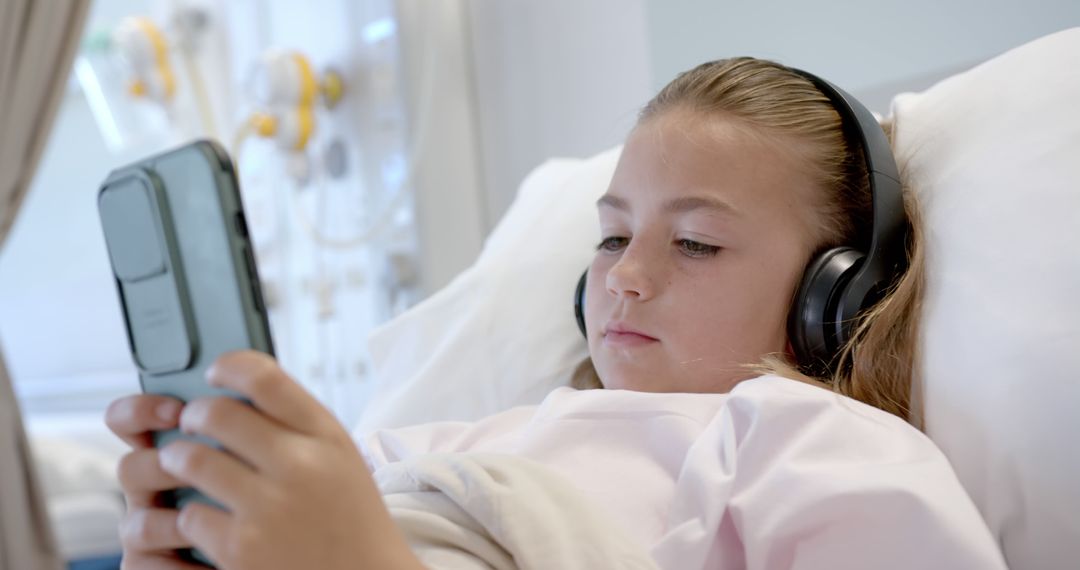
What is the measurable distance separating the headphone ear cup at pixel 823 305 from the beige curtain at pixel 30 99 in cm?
144

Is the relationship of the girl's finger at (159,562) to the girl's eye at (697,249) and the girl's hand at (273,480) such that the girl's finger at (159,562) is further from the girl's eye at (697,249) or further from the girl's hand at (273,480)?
the girl's eye at (697,249)

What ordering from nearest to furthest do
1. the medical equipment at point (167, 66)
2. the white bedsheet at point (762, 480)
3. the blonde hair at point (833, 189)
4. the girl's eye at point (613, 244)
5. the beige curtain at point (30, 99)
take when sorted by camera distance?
the white bedsheet at point (762, 480) → the blonde hair at point (833, 189) → the girl's eye at point (613, 244) → the beige curtain at point (30, 99) → the medical equipment at point (167, 66)

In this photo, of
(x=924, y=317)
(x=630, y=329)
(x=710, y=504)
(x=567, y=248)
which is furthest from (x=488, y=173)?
(x=710, y=504)

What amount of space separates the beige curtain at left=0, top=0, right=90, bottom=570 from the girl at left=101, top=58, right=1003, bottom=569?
107cm

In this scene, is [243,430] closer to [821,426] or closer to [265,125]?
[821,426]

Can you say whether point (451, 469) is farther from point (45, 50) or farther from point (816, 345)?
point (45, 50)

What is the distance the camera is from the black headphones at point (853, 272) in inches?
31.7

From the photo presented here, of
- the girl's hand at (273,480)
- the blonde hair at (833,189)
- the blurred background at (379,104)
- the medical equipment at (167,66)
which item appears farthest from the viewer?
the medical equipment at (167,66)

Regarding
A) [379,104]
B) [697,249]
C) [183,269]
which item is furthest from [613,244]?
[379,104]

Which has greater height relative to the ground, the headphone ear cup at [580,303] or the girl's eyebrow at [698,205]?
the girl's eyebrow at [698,205]

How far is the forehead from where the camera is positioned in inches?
34.3

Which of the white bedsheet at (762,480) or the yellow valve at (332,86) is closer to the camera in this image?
the white bedsheet at (762,480)

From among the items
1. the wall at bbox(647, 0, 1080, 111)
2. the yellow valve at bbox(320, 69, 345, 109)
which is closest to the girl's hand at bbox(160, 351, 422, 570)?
the wall at bbox(647, 0, 1080, 111)

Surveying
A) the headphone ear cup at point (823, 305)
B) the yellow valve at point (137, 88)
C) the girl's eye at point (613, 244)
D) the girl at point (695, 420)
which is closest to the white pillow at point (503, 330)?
the girl at point (695, 420)
